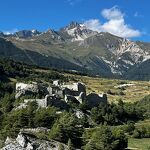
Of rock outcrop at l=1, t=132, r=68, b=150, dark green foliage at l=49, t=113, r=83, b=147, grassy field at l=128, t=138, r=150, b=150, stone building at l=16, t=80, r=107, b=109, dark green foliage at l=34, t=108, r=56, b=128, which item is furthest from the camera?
stone building at l=16, t=80, r=107, b=109

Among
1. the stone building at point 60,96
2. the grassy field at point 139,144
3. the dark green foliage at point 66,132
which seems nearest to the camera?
the dark green foliage at point 66,132

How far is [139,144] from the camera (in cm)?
9700

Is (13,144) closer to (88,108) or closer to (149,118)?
(88,108)

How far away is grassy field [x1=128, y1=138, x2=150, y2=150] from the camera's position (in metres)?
90.0

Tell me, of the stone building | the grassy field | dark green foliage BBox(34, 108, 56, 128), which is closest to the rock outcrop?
dark green foliage BBox(34, 108, 56, 128)

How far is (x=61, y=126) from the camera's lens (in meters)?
81.9

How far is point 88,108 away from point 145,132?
→ 23636mm

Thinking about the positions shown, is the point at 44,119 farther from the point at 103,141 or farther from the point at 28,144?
the point at 28,144

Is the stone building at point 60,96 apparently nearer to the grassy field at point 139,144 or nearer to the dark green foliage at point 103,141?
the grassy field at point 139,144

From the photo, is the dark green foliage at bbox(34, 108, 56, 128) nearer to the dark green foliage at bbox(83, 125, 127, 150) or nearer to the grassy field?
the dark green foliage at bbox(83, 125, 127, 150)

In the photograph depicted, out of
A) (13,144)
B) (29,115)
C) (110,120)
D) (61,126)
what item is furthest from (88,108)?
(13,144)

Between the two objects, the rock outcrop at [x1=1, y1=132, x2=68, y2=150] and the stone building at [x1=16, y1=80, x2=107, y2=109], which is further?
the stone building at [x1=16, y1=80, x2=107, y2=109]

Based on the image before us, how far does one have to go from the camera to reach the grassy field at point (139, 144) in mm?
89963

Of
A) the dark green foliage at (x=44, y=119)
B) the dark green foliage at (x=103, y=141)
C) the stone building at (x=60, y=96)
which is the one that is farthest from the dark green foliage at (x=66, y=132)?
the stone building at (x=60, y=96)
